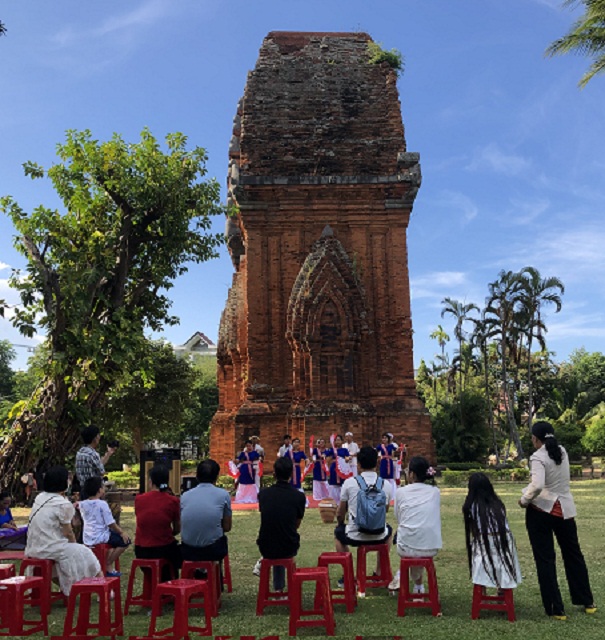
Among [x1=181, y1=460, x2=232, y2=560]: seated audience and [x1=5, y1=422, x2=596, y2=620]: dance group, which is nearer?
[x1=5, y1=422, x2=596, y2=620]: dance group

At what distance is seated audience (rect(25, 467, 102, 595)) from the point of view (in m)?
6.34

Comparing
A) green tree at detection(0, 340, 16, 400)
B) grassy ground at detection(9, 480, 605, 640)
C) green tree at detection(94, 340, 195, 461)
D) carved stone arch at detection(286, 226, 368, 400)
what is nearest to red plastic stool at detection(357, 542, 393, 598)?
grassy ground at detection(9, 480, 605, 640)

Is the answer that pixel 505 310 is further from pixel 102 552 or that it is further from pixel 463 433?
pixel 102 552

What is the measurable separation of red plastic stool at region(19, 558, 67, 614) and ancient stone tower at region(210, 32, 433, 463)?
13152 mm

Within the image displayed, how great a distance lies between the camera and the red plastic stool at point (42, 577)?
6.22 m

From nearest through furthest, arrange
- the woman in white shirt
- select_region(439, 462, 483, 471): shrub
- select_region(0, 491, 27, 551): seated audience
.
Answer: the woman in white shirt < select_region(0, 491, 27, 551): seated audience < select_region(439, 462, 483, 471): shrub

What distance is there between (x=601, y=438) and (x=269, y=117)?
19794mm

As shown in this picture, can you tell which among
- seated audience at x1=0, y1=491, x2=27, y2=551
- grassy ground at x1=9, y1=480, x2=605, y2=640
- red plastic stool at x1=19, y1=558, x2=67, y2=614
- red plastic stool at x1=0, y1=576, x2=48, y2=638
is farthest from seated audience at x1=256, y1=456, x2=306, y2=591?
seated audience at x1=0, y1=491, x2=27, y2=551

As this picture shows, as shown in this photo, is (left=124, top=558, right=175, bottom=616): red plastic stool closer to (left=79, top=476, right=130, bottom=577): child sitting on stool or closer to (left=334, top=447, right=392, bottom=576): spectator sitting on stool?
(left=79, top=476, right=130, bottom=577): child sitting on stool

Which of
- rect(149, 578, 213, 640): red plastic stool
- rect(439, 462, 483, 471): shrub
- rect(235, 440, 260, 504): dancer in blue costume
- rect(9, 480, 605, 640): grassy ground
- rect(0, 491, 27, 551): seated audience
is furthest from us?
rect(439, 462, 483, 471): shrub

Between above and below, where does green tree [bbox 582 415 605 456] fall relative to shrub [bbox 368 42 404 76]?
below

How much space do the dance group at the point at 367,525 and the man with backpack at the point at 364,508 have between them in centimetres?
1

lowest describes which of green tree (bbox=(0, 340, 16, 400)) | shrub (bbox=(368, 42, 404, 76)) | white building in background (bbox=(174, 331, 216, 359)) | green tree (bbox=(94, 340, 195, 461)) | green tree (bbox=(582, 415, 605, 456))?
green tree (bbox=(582, 415, 605, 456))

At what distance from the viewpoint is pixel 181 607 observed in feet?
18.2
